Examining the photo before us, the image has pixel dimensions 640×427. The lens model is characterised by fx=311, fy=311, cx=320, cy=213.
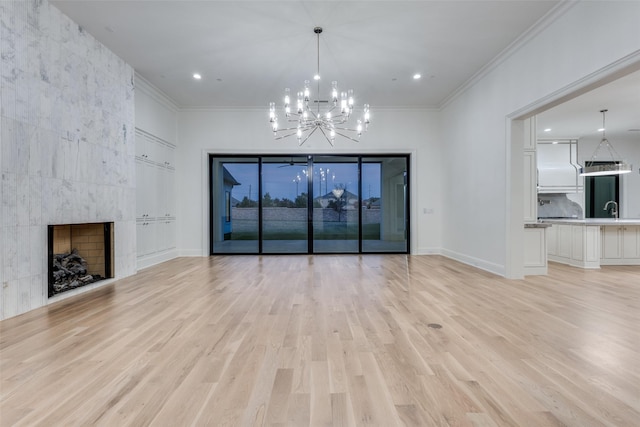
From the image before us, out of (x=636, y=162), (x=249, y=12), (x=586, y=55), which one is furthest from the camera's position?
(x=636, y=162)

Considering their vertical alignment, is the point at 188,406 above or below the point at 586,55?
below

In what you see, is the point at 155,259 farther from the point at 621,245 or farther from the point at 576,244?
the point at 621,245

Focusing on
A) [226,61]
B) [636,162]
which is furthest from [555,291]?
[636,162]

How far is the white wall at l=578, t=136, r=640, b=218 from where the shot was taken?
873cm

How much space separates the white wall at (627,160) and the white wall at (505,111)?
4985mm

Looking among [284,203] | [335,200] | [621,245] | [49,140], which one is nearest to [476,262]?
[621,245]

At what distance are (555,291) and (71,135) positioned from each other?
6.48 metres

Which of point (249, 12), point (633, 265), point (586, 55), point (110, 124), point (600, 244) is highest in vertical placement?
point (249, 12)

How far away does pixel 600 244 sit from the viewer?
5855 mm

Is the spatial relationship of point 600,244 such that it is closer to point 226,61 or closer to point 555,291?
point 555,291

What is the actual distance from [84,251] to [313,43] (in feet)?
14.7

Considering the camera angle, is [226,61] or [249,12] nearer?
[249,12]

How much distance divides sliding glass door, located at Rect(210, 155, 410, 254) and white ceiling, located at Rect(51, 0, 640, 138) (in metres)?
1.67

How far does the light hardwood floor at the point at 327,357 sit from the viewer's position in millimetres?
1599
